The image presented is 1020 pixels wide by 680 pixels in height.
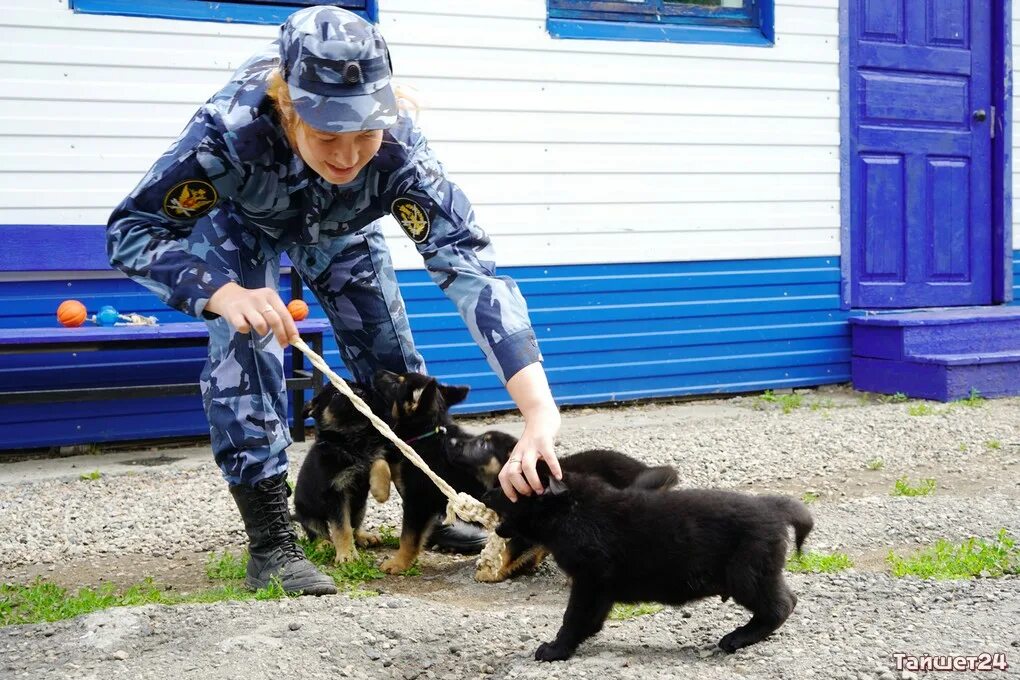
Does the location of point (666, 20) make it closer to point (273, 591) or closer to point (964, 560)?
point (964, 560)

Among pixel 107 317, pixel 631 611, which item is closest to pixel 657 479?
pixel 631 611

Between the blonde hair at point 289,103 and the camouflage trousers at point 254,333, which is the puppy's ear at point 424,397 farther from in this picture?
the blonde hair at point 289,103

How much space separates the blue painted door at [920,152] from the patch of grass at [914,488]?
3.79 m

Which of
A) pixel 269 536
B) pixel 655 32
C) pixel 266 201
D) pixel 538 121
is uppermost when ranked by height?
pixel 655 32

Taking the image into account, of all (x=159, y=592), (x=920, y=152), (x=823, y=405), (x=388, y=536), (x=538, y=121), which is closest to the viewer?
(x=159, y=592)

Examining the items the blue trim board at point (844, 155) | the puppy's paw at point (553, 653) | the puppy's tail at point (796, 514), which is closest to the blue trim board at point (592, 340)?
the blue trim board at point (844, 155)

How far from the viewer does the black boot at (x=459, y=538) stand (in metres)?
4.71

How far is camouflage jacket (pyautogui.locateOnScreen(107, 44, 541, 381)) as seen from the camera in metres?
3.28

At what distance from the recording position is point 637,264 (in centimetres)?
832

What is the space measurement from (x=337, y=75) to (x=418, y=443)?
1.91 meters

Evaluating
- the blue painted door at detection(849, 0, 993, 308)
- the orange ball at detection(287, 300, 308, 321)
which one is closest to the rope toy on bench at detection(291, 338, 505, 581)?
the orange ball at detection(287, 300, 308, 321)

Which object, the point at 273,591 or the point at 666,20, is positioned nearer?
the point at 273,591

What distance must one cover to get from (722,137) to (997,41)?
2945mm

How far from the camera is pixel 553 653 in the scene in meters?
3.05
